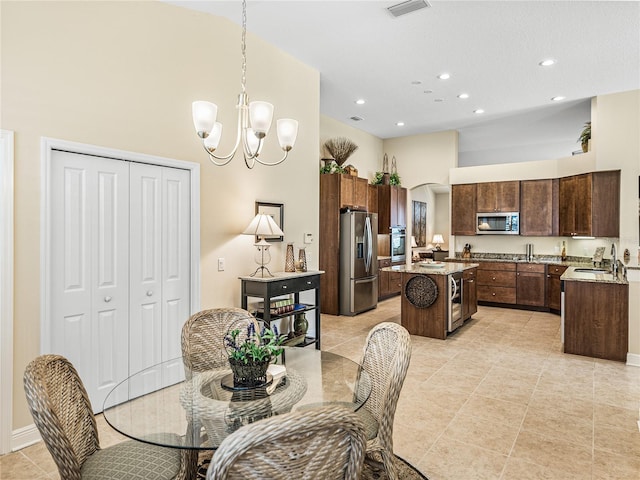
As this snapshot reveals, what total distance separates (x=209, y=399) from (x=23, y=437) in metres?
1.77

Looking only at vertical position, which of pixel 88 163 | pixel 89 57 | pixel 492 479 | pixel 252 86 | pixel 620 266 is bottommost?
pixel 492 479

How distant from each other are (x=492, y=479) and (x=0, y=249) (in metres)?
3.18

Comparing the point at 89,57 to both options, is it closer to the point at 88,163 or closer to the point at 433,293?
the point at 88,163

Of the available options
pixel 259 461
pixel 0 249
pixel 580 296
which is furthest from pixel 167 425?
pixel 580 296

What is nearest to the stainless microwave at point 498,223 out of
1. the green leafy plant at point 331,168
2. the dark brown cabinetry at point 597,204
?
the dark brown cabinetry at point 597,204

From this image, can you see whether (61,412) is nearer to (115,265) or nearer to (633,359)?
(115,265)

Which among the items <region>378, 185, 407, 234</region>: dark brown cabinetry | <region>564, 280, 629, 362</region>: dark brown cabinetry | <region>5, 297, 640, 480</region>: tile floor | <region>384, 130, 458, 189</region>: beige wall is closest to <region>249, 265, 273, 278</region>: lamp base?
<region>5, 297, 640, 480</region>: tile floor

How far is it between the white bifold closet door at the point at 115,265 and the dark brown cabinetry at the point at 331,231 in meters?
3.16

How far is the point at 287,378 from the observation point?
192 centimetres

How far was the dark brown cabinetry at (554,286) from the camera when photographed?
21.6 feet

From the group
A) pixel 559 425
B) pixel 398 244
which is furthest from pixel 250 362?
pixel 398 244

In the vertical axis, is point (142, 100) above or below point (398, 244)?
above

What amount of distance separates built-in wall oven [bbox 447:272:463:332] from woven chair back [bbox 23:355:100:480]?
13.9 ft

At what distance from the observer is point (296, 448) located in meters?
1.03
